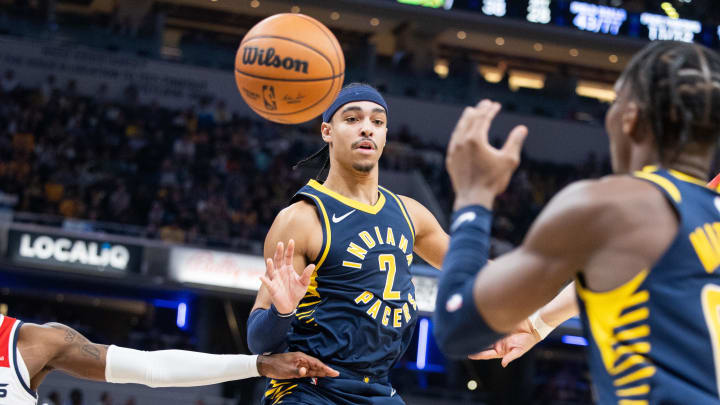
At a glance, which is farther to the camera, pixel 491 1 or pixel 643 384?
pixel 491 1

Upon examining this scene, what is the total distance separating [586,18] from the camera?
23344mm

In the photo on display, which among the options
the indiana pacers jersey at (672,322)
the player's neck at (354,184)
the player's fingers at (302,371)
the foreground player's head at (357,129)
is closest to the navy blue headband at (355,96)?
the foreground player's head at (357,129)

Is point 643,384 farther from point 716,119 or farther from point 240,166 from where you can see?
point 240,166

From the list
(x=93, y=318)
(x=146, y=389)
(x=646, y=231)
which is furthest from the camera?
(x=93, y=318)

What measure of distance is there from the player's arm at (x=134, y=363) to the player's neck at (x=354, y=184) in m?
0.95

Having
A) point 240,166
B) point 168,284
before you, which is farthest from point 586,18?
point 168,284

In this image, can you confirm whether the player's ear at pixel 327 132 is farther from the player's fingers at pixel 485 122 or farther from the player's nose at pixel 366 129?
the player's fingers at pixel 485 122

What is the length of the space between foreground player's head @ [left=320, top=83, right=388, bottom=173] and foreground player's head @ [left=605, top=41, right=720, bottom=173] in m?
2.33

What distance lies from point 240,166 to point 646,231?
1738cm

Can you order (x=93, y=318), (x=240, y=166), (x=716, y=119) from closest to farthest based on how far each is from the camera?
(x=716, y=119) < (x=240, y=166) < (x=93, y=318)

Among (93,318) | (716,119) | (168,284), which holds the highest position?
(716,119)

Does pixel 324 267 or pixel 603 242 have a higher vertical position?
pixel 603 242

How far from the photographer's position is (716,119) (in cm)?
202

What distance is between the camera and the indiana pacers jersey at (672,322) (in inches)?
75.1
